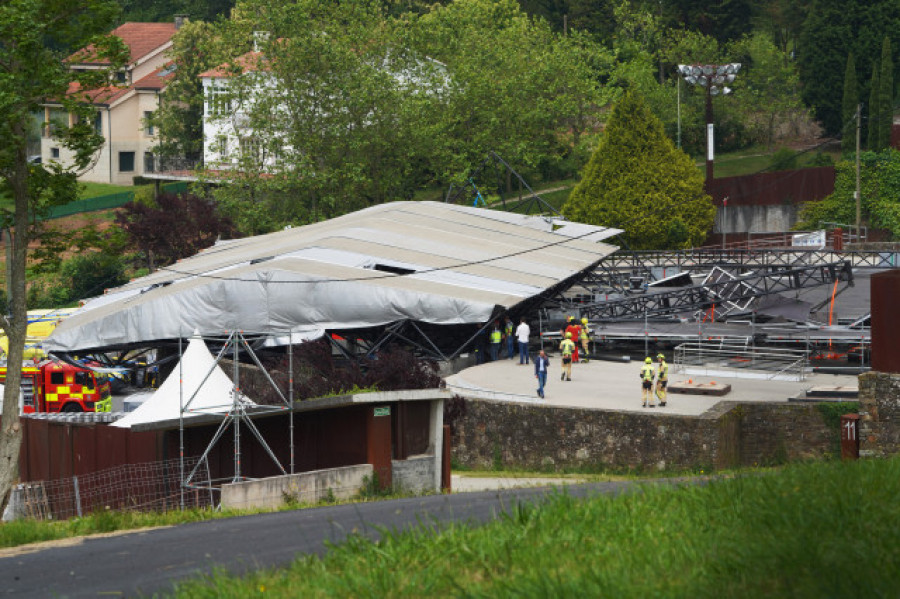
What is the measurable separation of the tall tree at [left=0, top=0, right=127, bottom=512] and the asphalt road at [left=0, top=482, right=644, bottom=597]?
21.6 feet

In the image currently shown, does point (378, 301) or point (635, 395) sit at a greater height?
point (378, 301)

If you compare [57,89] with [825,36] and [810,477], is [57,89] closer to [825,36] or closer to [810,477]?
[810,477]

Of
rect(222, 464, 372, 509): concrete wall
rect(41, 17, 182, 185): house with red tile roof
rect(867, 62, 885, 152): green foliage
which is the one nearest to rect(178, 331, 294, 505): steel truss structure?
rect(222, 464, 372, 509): concrete wall

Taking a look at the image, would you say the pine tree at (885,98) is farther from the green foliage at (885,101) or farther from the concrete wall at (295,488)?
the concrete wall at (295,488)

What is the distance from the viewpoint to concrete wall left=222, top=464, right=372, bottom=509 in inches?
828

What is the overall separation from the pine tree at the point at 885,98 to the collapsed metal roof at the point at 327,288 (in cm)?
3166

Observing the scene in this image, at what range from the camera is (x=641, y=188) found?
67.2 metres

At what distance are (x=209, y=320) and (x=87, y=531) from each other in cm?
2345

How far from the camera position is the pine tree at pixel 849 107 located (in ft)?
248

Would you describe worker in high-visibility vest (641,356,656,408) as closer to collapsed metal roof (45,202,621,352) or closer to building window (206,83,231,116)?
collapsed metal roof (45,202,621,352)

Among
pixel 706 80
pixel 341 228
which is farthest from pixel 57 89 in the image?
pixel 706 80

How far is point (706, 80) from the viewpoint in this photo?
228ft

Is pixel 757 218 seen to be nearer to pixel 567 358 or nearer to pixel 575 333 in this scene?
pixel 575 333

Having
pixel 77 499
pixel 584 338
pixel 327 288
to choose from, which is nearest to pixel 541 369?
pixel 584 338
